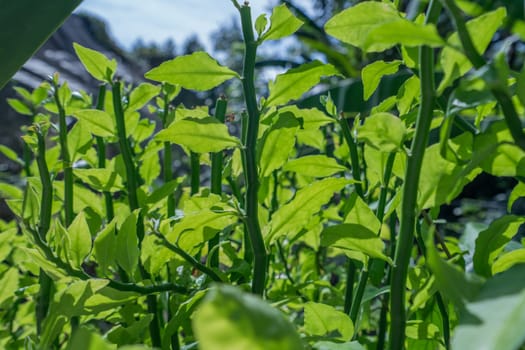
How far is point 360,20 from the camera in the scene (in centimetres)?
22

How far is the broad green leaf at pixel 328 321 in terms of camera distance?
0.79ft

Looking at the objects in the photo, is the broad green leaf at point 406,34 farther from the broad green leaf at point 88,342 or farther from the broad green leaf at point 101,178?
the broad green leaf at point 101,178

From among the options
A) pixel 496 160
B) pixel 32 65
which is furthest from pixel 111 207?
pixel 32 65

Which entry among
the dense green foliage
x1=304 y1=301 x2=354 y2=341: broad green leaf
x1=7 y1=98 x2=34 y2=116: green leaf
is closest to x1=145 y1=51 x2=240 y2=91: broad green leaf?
the dense green foliage

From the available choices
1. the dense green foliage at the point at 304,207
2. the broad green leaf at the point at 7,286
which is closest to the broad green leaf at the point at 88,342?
the dense green foliage at the point at 304,207

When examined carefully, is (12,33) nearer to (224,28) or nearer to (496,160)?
(496,160)

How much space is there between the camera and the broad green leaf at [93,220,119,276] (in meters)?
0.27

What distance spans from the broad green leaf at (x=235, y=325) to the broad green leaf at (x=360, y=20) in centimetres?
12

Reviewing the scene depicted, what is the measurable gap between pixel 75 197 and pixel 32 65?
3.16m

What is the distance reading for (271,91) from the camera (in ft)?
0.92

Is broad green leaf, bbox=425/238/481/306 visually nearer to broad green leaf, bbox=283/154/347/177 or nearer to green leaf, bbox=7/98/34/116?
broad green leaf, bbox=283/154/347/177

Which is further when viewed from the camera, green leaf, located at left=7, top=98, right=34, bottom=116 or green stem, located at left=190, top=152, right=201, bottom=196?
green leaf, located at left=7, top=98, right=34, bottom=116

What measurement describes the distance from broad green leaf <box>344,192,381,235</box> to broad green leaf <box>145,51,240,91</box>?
0.08m

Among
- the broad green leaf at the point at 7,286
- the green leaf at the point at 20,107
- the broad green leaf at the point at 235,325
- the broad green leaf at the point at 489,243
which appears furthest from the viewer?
the green leaf at the point at 20,107
